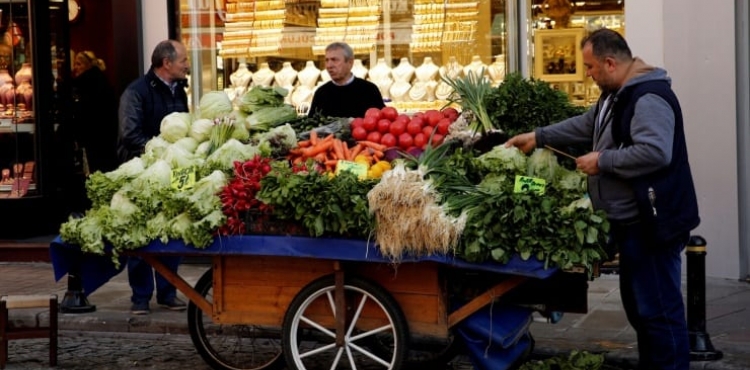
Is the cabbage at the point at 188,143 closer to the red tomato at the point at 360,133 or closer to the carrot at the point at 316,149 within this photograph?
the carrot at the point at 316,149

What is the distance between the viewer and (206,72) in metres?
12.2

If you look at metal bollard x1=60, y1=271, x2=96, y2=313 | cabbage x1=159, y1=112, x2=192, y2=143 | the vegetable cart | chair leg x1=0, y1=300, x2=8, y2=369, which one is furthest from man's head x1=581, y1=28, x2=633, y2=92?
metal bollard x1=60, y1=271, x2=96, y2=313

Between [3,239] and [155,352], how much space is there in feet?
15.3

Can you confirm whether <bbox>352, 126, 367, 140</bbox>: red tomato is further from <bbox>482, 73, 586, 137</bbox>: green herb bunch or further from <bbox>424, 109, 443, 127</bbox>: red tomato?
<bbox>482, 73, 586, 137</bbox>: green herb bunch

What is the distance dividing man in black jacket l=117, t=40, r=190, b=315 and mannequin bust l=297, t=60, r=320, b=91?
2.33m

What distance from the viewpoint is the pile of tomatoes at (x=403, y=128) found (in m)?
7.56

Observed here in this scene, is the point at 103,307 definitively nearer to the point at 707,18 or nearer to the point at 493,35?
the point at 493,35

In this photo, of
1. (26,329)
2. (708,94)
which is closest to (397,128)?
(26,329)

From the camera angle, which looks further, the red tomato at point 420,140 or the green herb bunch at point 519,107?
the red tomato at point 420,140

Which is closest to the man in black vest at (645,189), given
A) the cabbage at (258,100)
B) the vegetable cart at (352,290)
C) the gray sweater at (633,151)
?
the gray sweater at (633,151)

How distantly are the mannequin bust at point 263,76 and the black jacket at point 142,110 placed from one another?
250 cm

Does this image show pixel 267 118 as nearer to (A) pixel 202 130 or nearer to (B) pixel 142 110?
(A) pixel 202 130

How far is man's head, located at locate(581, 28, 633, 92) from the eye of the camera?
21.3ft

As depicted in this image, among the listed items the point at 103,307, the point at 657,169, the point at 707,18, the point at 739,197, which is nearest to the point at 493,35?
the point at 707,18
